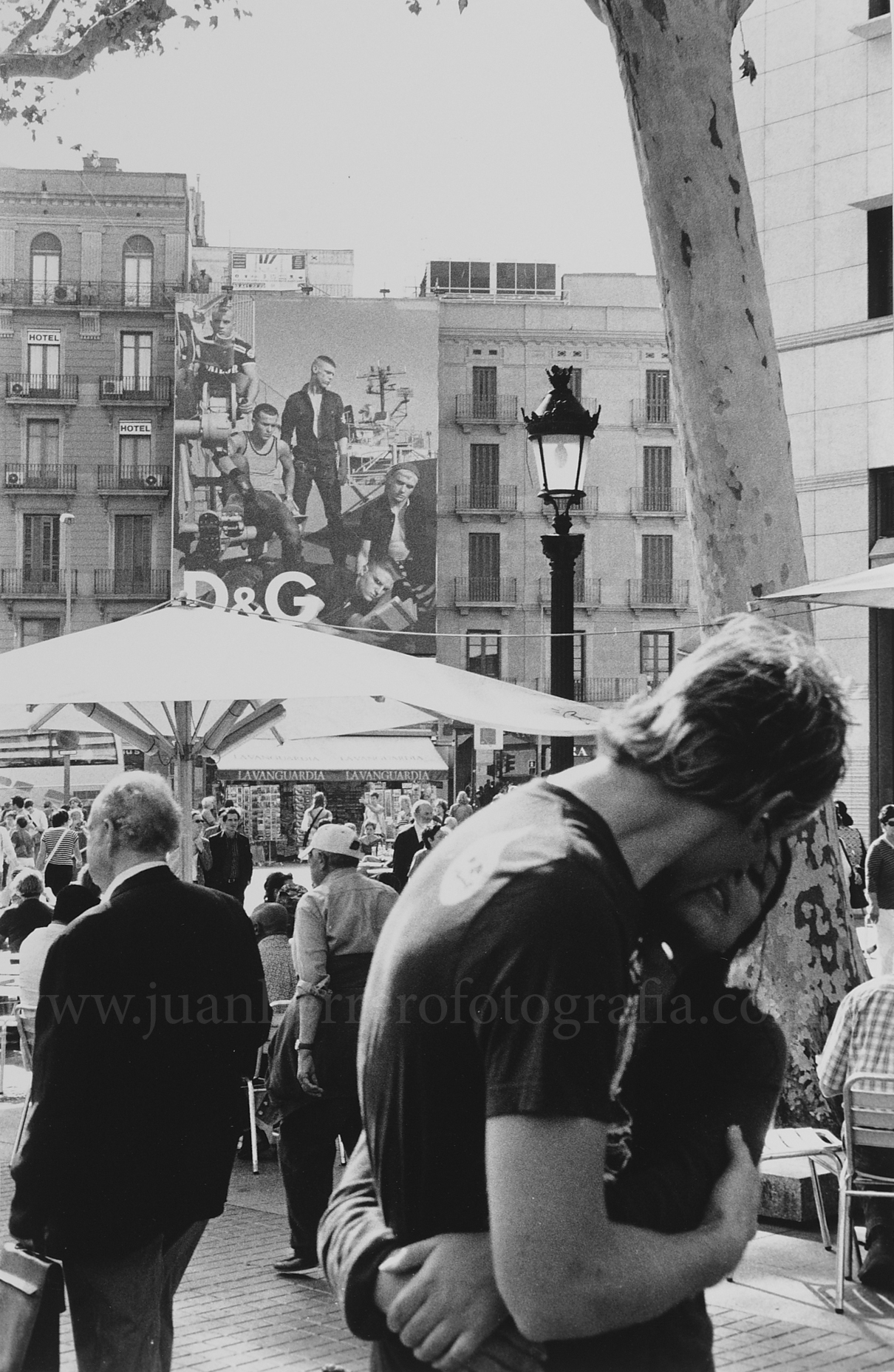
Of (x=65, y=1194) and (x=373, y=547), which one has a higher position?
(x=373, y=547)

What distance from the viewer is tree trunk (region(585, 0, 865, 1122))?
8391mm

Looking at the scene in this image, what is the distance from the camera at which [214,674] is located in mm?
8508

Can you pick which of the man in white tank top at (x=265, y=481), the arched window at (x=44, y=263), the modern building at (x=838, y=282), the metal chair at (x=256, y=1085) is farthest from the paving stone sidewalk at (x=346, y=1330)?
the arched window at (x=44, y=263)

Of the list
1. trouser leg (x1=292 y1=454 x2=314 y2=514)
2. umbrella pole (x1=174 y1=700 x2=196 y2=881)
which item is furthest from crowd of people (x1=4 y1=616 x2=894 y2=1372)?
trouser leg (x1=292 y1=454 x2=314 y2=514)

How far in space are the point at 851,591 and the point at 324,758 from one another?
70.1ft

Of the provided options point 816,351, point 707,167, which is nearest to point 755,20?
point 816,351

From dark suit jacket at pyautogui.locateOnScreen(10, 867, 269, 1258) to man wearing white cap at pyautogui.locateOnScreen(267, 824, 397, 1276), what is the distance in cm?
266

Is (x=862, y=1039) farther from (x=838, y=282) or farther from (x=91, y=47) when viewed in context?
(x=838, y=282)

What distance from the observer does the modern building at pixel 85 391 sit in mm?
62438

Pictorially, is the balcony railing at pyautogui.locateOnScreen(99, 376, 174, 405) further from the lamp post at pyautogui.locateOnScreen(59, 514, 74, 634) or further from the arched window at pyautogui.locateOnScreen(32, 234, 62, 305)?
the lamp post at pyautogui.locateOnScreen(59, 514, 74, 634)

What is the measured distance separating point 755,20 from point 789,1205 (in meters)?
19.9

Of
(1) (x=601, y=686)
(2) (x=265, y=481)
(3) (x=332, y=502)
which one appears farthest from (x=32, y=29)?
(1) (x=601, y=686)

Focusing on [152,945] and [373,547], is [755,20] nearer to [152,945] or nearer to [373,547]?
[152,945]

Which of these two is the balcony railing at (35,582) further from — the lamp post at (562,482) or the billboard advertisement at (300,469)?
the lamp post at (562,482)
